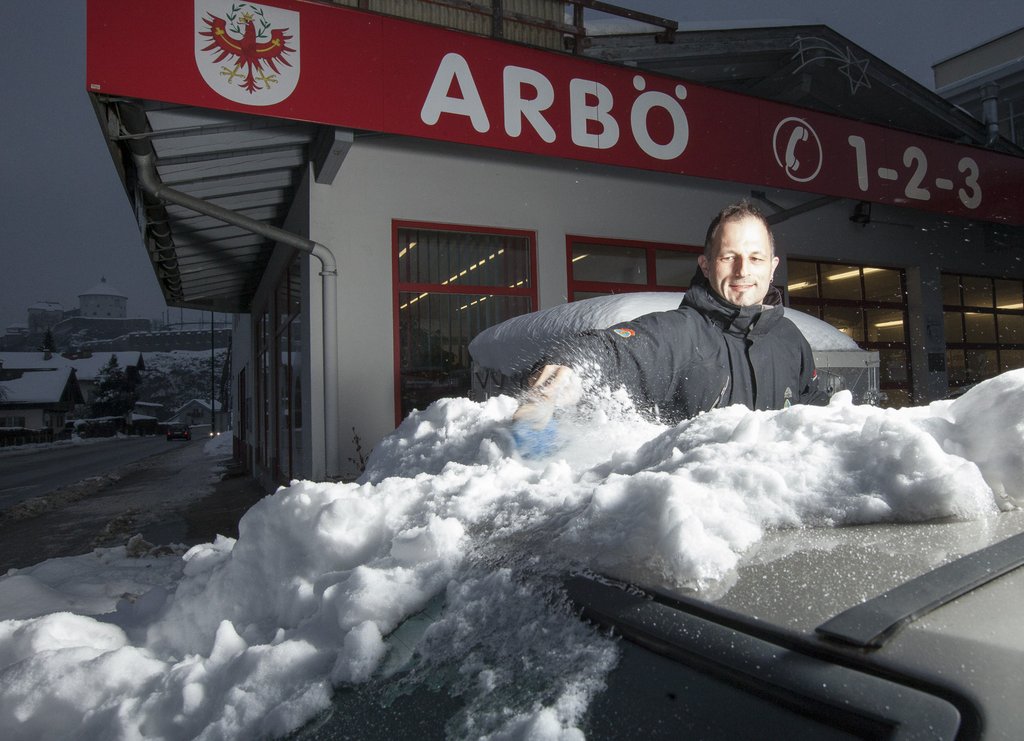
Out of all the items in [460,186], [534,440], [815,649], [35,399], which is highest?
[460,186]

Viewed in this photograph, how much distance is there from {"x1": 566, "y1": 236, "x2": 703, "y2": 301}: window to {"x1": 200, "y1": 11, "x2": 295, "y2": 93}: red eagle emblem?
3.20m

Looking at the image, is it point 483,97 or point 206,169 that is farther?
point 206,169

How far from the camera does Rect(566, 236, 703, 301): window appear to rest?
23.0ft

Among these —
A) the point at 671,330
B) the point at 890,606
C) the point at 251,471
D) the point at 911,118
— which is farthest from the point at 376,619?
the point at 251,471

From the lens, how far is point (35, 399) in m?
59.3

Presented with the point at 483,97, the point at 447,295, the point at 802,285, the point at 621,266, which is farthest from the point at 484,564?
the point at 802,285

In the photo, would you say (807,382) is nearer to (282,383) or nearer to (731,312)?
(731,312)

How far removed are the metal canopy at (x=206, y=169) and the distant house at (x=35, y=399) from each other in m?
53.4

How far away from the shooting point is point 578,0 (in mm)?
7578

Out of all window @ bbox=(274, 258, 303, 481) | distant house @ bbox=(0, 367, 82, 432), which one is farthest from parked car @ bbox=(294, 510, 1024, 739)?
distant house @ bbox=(0, 367, 82, 432)

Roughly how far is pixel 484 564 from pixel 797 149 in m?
6.80

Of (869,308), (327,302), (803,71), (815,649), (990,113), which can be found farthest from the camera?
(990,113)

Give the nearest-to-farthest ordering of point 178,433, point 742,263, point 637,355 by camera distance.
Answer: point 637,355, point 742,263, point 178,433

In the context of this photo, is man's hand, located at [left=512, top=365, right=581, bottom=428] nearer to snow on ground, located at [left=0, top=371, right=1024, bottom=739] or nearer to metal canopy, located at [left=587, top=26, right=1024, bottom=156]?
snow on ground, located at [left=0, top=371, right=1024, bottom=739]
